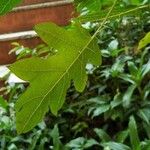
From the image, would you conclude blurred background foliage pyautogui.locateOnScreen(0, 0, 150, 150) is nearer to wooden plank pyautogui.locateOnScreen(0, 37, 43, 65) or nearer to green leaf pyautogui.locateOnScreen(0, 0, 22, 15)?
wooden plank pyautogui.locateOnScreen(0, 37, 43, 65)

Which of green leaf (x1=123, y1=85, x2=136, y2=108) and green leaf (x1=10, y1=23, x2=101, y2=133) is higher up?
green leaf (x1=10, y1=23, x2=101, y2=133)

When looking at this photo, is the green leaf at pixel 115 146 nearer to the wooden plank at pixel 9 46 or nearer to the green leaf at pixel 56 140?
the green leaf at pixel 56 140

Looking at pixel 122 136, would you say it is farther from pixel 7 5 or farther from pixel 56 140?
pixel 7 5

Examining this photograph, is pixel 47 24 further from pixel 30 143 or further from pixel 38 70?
pixel 30 143

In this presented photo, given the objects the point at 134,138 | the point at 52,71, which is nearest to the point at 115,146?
the point at 134,138

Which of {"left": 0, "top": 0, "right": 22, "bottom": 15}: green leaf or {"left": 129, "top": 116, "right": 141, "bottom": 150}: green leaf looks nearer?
{"left": 0, "top": 0, "right": 22, "bottom": 15}: green leaf

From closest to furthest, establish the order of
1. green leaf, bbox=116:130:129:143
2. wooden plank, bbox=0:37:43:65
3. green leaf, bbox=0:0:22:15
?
green leaf, bbox=0:0:22:15, green leaf, bbox=116:130:129:143, wooden plank, bbox=0:37:43:65

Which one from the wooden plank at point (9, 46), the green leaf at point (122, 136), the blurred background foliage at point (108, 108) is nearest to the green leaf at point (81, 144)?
the blurred background foliage at point (108, 108)

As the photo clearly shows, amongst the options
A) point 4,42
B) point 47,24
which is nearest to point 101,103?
point 4,42

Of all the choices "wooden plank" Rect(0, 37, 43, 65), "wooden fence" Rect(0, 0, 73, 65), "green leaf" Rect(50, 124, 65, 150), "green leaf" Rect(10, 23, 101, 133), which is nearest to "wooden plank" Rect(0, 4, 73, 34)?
"wooden fence" Rect(0, 0, 73, 65)
